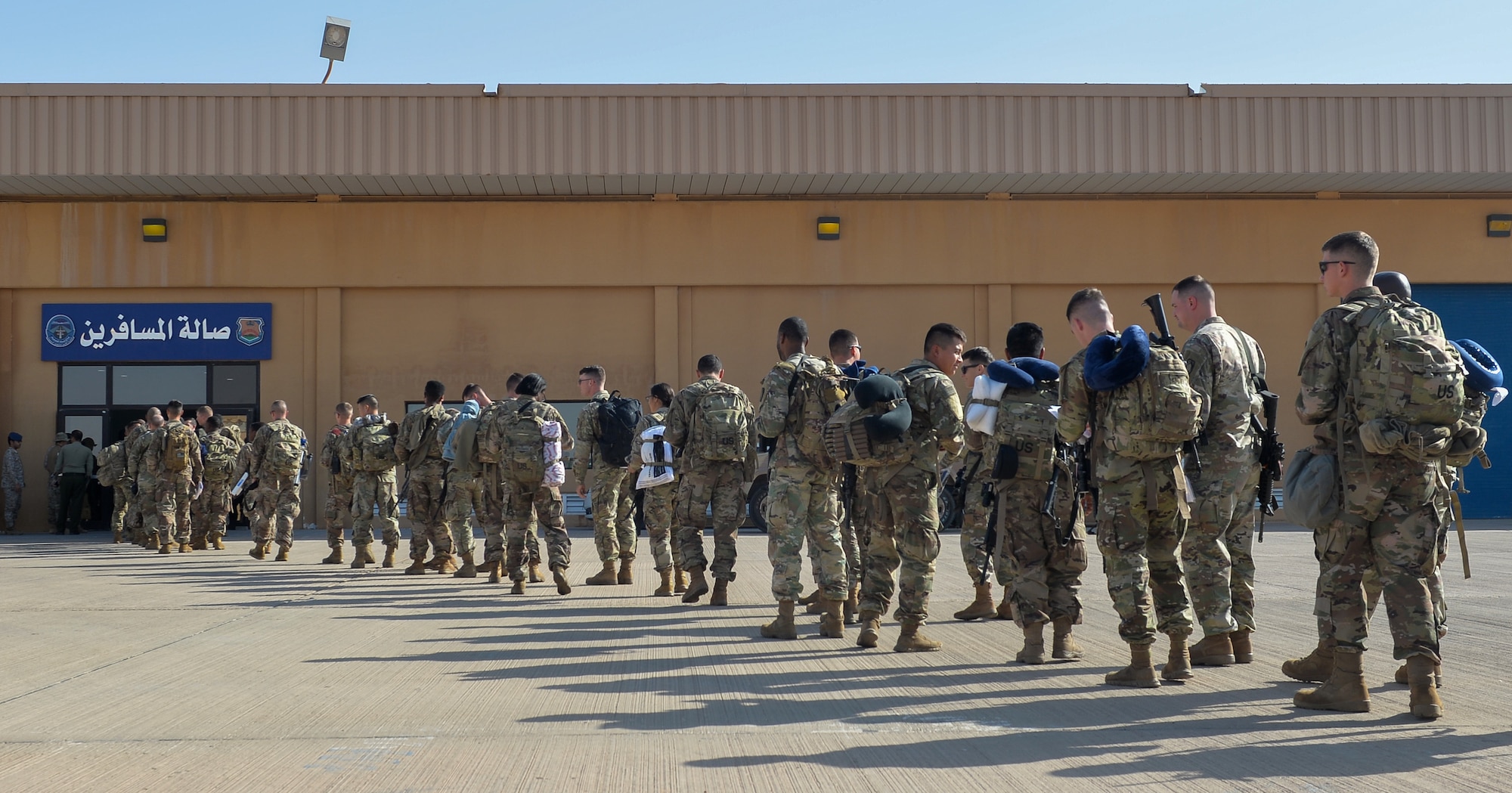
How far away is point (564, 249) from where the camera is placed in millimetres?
20875

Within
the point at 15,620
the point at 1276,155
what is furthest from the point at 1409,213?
the point at 15,620

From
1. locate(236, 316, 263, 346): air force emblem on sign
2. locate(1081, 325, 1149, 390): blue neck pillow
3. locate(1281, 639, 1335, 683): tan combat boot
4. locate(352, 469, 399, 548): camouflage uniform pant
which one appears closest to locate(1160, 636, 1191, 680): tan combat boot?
locate(1281, 639, 1335, 683): tan combat boot

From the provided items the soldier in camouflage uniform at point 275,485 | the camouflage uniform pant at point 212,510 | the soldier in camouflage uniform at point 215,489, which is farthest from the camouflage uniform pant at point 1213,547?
the camouflage uniform pant at point 212,510

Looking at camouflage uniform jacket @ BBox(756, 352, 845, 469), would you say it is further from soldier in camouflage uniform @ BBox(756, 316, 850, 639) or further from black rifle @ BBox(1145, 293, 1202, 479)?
black rifle @ BBox(1145, 293, 1202, 479)

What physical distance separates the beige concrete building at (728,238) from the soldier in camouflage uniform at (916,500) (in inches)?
518

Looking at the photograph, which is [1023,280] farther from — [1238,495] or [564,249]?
[1238,495]

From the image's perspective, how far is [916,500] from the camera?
682 cm

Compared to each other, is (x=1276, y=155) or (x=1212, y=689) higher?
(x=1276, y=155)

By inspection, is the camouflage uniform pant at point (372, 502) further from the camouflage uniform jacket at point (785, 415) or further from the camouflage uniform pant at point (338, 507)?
the camouflage uniform jacket at point (785, 415)

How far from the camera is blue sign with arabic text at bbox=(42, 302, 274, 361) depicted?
2075cm

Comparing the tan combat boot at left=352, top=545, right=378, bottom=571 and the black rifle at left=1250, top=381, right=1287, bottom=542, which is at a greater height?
→ the black rifle at left=1250, top=381, right=1287, bottom=542

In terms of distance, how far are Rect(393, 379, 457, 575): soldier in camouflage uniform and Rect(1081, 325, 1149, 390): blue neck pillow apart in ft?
27.3

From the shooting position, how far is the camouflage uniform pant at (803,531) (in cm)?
759

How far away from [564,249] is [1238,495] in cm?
1596
